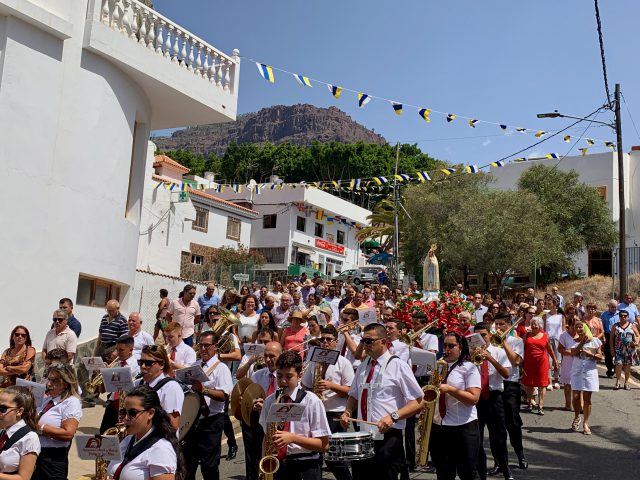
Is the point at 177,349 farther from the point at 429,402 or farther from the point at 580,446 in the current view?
the point at 580,446

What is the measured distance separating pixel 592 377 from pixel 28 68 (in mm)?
10925

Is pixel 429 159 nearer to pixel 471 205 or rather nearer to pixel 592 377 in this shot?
pixel 471 205

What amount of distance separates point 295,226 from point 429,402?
43.1m

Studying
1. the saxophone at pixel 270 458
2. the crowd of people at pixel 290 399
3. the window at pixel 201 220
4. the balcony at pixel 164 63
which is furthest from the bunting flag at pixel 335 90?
the window at pixel 201 220

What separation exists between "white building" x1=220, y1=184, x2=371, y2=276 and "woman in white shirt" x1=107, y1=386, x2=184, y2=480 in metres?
41.1

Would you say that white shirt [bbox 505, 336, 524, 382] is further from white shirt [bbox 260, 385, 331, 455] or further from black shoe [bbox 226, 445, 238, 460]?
white shirt [bbox 260, 385, 331, 455]

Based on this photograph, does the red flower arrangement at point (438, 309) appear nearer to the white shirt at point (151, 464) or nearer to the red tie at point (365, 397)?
the red tie at point (365, 397)

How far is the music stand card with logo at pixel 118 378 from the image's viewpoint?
19.2ft

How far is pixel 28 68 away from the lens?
11898 millimetres

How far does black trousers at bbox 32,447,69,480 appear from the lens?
5.68m

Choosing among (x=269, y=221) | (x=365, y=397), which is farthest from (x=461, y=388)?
(x=269, y=221)

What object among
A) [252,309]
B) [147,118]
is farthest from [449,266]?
[252,309]

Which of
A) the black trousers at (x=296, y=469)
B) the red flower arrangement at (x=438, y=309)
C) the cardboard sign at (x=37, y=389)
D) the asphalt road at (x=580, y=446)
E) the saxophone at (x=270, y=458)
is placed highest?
the red flower arrangement at (x=438, y=309)

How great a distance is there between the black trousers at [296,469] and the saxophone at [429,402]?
159cm
